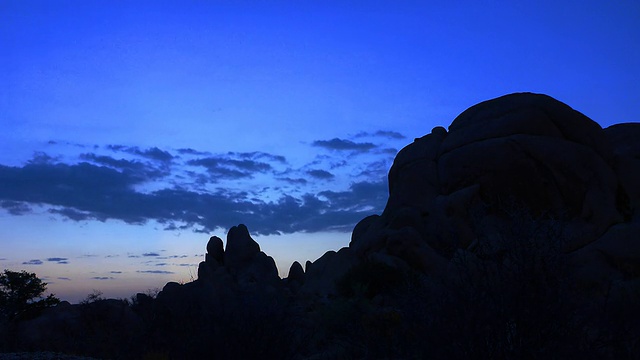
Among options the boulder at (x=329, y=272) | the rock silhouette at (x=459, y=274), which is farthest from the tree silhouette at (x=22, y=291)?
the boulder at (x=329, y=272)

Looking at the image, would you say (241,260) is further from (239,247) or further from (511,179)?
(511,179)

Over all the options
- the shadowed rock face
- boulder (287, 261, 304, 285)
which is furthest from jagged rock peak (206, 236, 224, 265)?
the shadowed rock face

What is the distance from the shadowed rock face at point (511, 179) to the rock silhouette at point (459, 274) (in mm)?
94

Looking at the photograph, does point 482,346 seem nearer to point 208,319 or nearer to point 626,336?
point 626,336

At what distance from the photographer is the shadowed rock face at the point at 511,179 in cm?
3472

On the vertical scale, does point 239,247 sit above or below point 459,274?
above

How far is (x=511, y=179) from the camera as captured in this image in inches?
1442

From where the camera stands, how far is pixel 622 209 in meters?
36.5

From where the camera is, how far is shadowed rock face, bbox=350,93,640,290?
114 ft

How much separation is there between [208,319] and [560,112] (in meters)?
33.5

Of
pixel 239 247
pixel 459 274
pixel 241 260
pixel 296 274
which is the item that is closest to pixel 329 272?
pixel 241 260

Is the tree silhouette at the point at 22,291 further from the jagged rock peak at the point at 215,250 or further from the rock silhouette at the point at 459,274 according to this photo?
the jagged rock peak at the point at 215,250

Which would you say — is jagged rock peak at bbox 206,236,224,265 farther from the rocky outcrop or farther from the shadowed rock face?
the shadowed rock face

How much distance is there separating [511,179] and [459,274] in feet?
97.2
